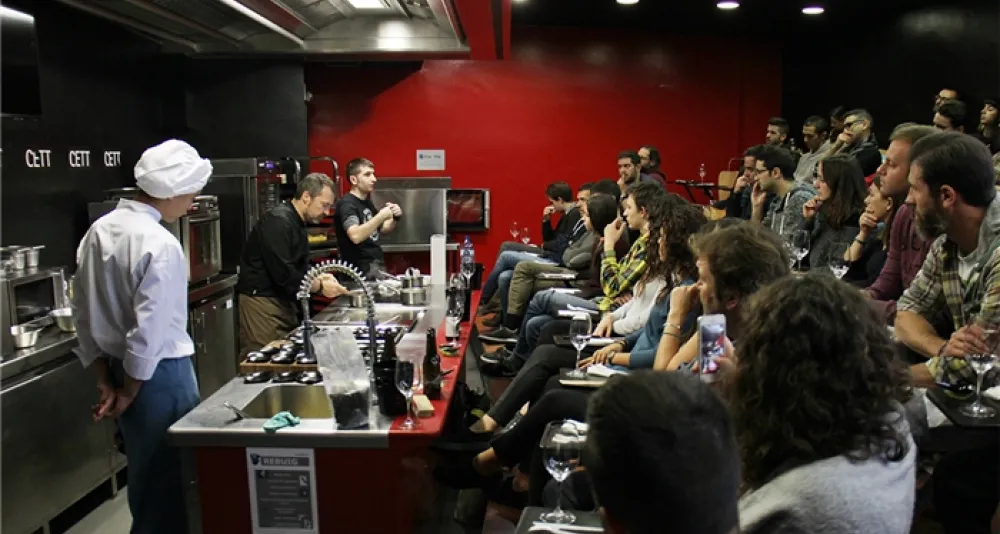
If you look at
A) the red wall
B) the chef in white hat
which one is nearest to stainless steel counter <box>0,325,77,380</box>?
the chef in white hat

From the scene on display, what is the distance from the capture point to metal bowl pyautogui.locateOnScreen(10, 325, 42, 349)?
3197mm

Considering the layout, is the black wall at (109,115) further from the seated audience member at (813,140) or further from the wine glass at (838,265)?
the seated audience member at (813,140)

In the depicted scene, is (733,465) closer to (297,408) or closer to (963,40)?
(297,408)

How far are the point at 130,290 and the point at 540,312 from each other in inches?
128

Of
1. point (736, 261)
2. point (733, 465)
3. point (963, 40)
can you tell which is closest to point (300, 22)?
point (736, 261)

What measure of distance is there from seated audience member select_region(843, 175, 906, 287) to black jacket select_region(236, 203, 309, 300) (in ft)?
9.52

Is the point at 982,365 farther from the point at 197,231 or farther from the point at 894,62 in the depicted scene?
Answer: the point at 894,62

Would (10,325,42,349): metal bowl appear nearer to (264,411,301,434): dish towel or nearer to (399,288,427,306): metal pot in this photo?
(264,411,301,434): dish towel

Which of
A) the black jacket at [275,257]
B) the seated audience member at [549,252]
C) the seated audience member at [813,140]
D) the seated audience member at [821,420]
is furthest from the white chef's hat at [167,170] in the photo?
the seated audience member at [813,140]

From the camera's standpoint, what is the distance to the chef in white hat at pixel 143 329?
251 cm

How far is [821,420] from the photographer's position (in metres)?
1.38

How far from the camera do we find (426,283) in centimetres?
472

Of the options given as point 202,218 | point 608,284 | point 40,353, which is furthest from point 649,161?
point 40,353

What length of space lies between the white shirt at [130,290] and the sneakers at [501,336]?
3.40 meters
